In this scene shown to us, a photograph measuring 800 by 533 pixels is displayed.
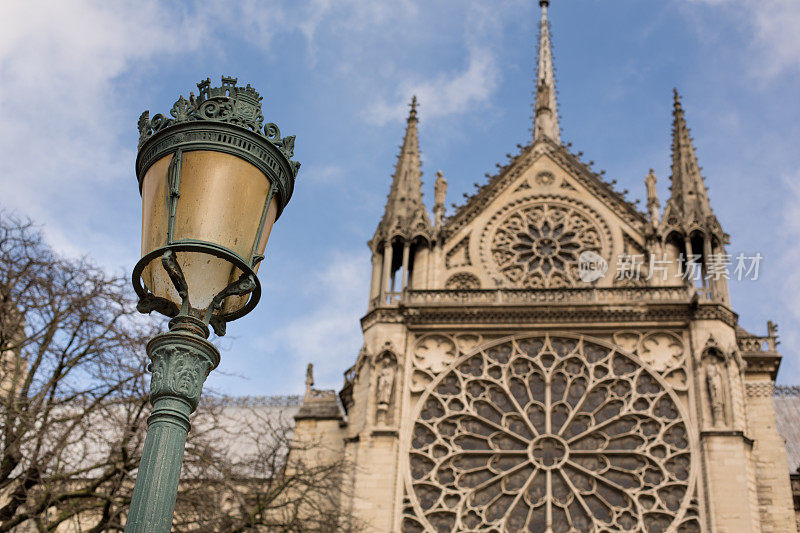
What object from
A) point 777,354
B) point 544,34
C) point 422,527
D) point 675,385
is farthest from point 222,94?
point 544,34

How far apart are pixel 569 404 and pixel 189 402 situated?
18674 millimetres

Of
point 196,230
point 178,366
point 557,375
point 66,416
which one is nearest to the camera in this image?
point 178,366

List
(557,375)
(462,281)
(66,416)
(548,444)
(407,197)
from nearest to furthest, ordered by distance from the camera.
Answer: (66,416) → (548,444) → (557,375) → (462,281) → (407,197)

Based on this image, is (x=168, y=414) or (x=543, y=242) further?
(x=543, y=242)

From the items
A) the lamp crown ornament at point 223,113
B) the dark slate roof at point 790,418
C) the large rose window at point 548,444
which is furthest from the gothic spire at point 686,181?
the lamp crown ornament at point 223,113

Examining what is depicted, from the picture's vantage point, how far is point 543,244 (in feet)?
88.4

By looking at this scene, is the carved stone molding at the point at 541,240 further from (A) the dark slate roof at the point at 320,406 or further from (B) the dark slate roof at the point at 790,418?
(B) the dark slate roof at the point at 790,418

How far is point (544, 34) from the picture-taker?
42.9 meters

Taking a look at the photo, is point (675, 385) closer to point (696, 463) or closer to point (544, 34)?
point (696, 463)

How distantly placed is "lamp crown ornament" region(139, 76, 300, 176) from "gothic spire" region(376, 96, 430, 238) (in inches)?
806

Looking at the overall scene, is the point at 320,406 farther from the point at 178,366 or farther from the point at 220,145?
the point at 178,366

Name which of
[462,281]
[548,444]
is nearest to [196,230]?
[548,444]

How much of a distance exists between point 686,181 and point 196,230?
23038 millimetres

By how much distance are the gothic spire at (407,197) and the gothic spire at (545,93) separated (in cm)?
346
